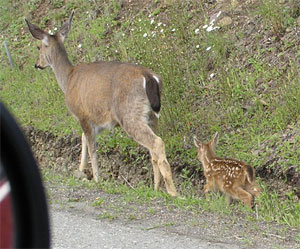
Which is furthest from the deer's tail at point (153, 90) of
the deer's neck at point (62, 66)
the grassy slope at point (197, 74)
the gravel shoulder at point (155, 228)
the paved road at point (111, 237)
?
the paved road at point (111, 237)

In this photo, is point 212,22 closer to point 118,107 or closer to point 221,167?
point 118,107

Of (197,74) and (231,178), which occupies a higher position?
(197,74)

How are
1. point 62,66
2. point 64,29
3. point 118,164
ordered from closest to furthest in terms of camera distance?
1. point 118,164
2. point 62,66
3. point 64,29

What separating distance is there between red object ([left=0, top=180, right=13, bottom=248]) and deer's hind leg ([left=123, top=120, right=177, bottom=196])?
670 centimetres

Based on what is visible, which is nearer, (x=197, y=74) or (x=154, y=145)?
(x=154, y=145)

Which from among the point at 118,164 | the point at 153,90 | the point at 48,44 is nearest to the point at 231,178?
the point at 153,90

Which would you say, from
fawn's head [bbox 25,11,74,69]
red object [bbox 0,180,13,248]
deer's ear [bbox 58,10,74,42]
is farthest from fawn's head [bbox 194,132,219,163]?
red object [bbox 0,180,13,248]

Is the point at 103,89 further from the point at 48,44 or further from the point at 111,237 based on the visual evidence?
the point at 111,237

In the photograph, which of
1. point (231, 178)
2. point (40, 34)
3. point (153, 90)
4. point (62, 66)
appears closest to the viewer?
point (231, 178)

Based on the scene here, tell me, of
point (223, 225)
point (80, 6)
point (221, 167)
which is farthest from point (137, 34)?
point (223, 225)

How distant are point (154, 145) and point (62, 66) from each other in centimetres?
288

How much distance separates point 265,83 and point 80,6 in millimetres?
6584

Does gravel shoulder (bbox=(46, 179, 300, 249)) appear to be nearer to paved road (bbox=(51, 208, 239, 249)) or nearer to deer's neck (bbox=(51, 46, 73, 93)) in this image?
paved road (bbox=(51, 208, 239, 249))

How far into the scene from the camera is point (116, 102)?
31.3ft
